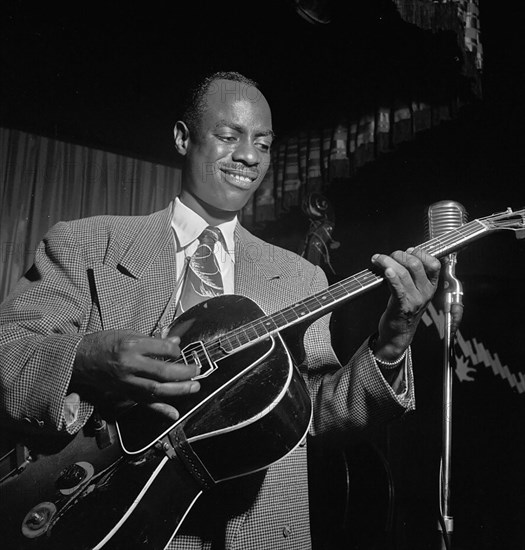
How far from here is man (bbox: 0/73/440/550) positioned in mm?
1302

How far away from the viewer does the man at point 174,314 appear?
130 centimetres

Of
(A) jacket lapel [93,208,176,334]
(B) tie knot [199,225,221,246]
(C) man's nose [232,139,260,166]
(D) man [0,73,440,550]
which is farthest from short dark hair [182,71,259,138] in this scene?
(A) jacket lapel [93,208,176,334]

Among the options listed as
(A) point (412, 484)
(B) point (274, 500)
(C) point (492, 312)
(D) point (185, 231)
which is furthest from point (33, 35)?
(A) point (412, 484)

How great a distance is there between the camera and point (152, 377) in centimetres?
125

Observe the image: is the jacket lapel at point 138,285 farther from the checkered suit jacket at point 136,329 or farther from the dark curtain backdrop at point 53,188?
the dark curtain backdrop at point 53,188

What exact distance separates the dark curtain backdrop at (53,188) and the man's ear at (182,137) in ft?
7.57

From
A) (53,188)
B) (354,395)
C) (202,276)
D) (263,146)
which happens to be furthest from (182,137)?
(53,188)

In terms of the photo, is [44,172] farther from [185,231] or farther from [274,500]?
[274,500]

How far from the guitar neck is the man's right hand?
20cm

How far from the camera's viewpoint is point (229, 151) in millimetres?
2041

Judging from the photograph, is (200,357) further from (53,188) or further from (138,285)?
(53,188)

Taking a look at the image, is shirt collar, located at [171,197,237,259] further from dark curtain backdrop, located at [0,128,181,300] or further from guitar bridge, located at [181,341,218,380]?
dark curtain backdrop, located at [0,128,181,300]

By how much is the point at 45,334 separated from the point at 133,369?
1.33ft

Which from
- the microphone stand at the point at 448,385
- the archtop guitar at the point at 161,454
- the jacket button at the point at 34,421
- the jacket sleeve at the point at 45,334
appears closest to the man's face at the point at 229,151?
the jacket sleeve at the point at 45,334
